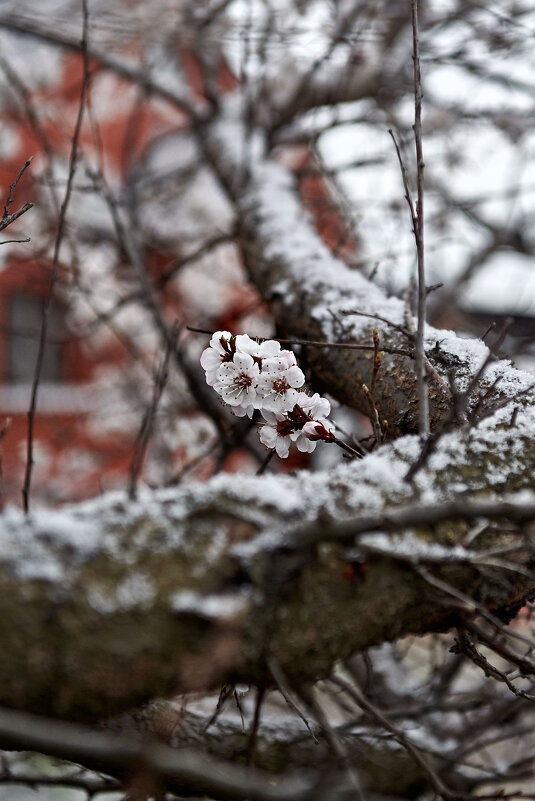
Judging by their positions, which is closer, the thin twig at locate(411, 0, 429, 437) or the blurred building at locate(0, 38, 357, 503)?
the thin twig at locate(411, 0, 429, 437)

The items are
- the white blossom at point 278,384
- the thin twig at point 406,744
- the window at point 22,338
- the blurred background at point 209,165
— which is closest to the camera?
the thin twig at point 406,744

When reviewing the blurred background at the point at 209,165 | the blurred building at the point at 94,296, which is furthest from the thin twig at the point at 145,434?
the blurred building at the point at 94,296

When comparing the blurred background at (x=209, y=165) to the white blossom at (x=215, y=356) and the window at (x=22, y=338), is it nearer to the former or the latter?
the white blossom at (x=215, y=356)

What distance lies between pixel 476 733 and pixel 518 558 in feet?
5.96

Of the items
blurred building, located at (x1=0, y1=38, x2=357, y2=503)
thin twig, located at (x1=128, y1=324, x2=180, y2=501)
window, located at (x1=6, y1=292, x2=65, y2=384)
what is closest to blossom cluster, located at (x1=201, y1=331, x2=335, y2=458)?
thin twig, located at (x1=128, y1=324, x2=180, y2=501)

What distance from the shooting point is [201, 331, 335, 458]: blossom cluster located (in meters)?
1.16

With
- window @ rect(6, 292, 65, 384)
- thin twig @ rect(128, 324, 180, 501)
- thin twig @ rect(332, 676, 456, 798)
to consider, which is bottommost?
thin twig @ rect(332, 676, 456, 798)

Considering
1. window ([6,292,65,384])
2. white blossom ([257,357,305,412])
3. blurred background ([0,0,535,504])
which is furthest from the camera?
window ([6,292,65,384])

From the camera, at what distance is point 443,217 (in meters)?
4.18

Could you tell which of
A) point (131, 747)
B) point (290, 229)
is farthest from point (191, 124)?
point (131, 747)

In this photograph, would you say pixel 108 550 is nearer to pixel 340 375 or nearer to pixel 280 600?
pixel 280 600

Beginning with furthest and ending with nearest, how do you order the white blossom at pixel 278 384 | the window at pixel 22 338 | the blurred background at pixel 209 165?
the window at pixel 22 338 < the blurred background at pixel 209 165 < the white blossom at pixel 278 384

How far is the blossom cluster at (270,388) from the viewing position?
1163 millimetres

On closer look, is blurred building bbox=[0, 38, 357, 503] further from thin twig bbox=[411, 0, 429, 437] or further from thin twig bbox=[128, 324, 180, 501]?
thin twig bbox=[411, 0, 429, 437]
